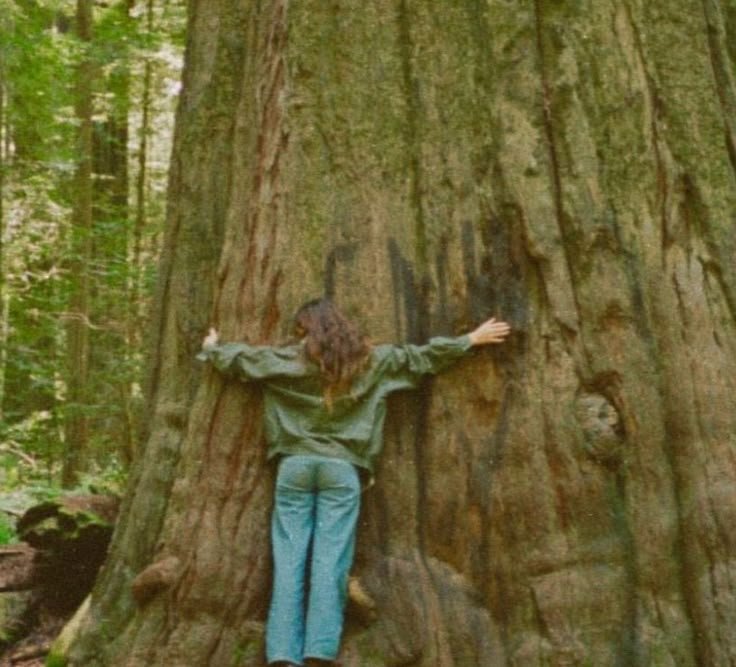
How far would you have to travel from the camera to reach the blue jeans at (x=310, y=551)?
524cm

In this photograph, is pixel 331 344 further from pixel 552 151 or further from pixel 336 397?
pixel 552 151

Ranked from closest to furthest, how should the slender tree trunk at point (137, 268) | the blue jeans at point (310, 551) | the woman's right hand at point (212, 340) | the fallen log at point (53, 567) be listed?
the blue jeans at point (310, 551)
the woman's right hand at point (212, 340)
the fallen log at point (53, 567)
the slender tree trunk at point (137, 268)

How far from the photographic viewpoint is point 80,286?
14859mm

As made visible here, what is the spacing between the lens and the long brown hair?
208 inches

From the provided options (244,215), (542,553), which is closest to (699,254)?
(542,553)

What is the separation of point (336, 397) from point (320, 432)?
20 centimetres

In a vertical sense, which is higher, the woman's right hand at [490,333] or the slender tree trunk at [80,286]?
the slender tree trunk at [80,286]

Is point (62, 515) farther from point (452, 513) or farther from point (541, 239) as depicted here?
point (541, 239)

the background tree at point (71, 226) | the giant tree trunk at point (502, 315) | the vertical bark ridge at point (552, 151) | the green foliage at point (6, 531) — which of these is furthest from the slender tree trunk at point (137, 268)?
the vertical bark ridge at point (552, 151)

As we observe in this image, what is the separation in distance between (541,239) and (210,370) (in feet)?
6.27

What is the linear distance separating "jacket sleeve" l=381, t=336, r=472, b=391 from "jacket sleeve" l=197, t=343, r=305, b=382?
17.9 inches

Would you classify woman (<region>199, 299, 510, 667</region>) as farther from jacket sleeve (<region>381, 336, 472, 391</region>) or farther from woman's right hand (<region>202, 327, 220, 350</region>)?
woman's right hand (<region>202, 327, 220, 350</region>)

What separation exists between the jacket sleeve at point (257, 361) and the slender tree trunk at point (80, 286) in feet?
30.9

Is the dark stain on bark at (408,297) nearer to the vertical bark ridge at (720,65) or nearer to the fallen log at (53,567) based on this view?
the vertical bark ridge at (720,65)
